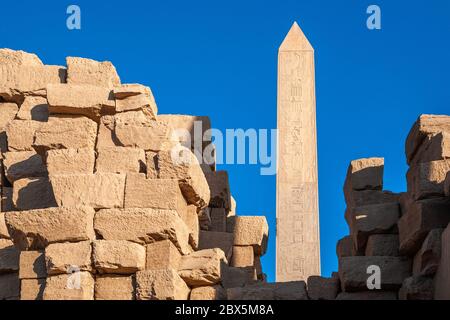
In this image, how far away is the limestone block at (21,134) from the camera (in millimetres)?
12297

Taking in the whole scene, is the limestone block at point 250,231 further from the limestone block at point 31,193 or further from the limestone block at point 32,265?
the limestone block at point 32,265

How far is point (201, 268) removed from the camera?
10.9m

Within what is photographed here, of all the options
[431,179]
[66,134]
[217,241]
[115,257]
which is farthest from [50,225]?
[431,179]

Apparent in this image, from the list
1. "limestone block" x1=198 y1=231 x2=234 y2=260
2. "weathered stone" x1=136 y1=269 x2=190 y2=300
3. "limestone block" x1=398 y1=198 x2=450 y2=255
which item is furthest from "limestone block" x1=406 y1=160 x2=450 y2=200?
"weathered stone" x1=136 y1=269 x2=190 y2=300

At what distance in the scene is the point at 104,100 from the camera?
11.8 meters

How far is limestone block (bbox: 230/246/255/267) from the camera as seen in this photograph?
13.5 meters

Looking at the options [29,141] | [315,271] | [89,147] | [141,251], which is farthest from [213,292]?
[315,271]

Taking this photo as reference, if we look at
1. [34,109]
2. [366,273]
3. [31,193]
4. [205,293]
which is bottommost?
[205,293]

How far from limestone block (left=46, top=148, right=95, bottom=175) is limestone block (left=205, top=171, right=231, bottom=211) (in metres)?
2.70

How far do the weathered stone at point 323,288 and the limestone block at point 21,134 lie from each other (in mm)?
3524

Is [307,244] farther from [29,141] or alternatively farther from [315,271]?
[29,141]

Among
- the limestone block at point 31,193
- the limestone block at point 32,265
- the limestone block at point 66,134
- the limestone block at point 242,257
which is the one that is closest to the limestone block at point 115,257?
the limestone block at point 32,265

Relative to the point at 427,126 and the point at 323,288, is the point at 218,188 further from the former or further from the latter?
the point at 427,126

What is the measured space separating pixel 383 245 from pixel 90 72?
3.85 metres
